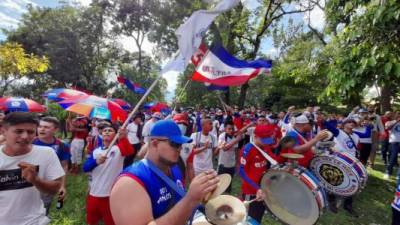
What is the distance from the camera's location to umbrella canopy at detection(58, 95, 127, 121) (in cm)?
598

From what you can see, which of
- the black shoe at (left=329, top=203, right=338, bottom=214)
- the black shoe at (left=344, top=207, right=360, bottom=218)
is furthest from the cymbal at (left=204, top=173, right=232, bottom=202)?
the black shoe at (left=344, top=207, right=360, bottom=218)

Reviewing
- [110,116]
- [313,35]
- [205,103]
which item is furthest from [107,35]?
[110,116]

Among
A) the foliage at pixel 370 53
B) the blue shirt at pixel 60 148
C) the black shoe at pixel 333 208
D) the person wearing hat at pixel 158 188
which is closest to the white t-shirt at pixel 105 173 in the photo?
the blue shirt at pixel 60 148

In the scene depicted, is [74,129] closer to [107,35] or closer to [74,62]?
[74,62]

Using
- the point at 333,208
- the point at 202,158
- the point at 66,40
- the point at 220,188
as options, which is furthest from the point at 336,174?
the point at 66,40

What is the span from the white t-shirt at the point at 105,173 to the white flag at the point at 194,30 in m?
1.82

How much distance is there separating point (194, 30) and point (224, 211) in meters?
2.76

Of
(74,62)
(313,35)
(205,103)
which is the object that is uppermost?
(313,35)

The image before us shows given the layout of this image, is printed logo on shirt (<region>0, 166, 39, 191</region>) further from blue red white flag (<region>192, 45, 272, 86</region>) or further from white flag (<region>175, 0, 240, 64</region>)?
blue red white flag (<region>192, 45, 272, 86</region>)

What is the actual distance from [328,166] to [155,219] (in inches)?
135

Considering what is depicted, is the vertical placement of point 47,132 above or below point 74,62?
below

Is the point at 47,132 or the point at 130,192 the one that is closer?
the point at 130,192

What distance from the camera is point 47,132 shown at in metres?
4.66

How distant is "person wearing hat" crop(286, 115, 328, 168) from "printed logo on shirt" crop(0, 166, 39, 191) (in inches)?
139
